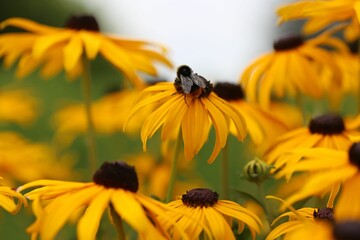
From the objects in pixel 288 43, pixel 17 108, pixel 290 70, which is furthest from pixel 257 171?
pixel 17 108

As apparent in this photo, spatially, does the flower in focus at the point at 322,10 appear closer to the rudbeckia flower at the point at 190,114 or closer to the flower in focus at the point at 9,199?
the rudbeckia flower at the point at 190,114

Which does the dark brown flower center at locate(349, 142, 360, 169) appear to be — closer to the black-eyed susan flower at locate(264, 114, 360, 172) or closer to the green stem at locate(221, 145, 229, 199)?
the black-eyed susan flower at locate(264, 114, 360, 172)

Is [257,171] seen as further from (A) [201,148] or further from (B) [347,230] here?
(B) [347,230]

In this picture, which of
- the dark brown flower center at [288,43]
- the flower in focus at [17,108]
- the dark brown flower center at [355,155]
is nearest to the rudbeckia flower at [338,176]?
the dark brown flower center at [355,155]

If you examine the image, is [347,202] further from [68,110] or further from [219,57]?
[219,57]

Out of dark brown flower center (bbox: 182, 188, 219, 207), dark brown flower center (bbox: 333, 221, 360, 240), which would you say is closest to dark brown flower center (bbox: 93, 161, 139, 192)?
dark brown flower center (bbox: 182, 188, 219, 207)

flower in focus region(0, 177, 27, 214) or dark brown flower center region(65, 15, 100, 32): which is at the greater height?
dark brown flower center region(65, 15, 100, 32)
